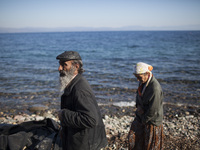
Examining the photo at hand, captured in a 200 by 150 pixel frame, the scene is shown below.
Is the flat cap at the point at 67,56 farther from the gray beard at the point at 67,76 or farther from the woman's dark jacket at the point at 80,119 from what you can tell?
the woman's dark jacket at the point at 80,119

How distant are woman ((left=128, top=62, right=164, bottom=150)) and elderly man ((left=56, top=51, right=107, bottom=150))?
1186mm

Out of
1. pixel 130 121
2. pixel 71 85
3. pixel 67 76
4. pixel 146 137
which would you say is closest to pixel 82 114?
pixel 71 85

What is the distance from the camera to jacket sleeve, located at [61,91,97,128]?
2342mm

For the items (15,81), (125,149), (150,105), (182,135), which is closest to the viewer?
(150,105)

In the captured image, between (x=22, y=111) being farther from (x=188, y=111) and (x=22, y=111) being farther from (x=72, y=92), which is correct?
(x=188, y=111)

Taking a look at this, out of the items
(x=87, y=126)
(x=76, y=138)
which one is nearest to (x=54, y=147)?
(x=76, y=138)

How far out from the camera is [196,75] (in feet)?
48.3

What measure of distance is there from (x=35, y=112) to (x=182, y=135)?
5.84 metres

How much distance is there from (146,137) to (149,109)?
2.07ft

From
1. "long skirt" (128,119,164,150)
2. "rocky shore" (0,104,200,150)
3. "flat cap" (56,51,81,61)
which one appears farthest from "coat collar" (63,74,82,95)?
"rocky shore" (0,104,200,150)

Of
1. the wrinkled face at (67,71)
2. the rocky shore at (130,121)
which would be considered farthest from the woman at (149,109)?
the wrinkled face at (67,71)

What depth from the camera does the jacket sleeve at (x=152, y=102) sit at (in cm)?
346

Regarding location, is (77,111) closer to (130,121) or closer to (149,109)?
(149,109)

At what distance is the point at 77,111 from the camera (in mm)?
2396
